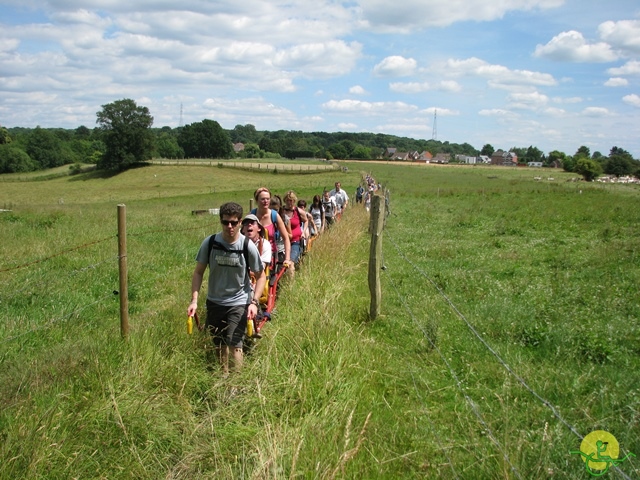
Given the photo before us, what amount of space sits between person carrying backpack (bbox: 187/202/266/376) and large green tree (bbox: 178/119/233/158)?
10492 cm

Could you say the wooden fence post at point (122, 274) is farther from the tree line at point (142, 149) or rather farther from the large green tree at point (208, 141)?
the large green tree at point (208, 141)

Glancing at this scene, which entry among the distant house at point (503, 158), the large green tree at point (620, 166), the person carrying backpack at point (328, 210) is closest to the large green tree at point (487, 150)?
the distant house at point (503, 158)

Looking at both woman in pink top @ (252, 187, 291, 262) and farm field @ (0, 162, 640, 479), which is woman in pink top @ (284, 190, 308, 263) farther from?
woman in pink top @ (252, 187, 291, 262)

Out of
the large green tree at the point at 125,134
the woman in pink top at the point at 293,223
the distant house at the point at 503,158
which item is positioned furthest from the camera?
the distant house at the point at 503,158

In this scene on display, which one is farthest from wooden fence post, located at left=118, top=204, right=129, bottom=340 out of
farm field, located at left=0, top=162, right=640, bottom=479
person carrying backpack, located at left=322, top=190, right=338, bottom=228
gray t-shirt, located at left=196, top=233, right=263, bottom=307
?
person carrying backpack, located at left=322, top=190, right=338, bottom=228

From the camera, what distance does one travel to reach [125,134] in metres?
76.2

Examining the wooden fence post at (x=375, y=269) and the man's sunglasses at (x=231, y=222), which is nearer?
the man's sunglasses at (x=231, y=222)

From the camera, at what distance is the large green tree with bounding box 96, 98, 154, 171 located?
7531 cm

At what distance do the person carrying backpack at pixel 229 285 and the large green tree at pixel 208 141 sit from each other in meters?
105

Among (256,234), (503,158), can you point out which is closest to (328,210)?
(256,234)

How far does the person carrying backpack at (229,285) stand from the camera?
4715mm

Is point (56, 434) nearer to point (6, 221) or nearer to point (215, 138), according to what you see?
point (6, 221)

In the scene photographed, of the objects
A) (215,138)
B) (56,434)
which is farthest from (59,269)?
(215,138)

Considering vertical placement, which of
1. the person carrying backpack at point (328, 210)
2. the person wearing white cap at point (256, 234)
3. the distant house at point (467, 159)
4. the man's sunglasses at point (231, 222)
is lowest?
the person carrying backpack at point (328, 210)
